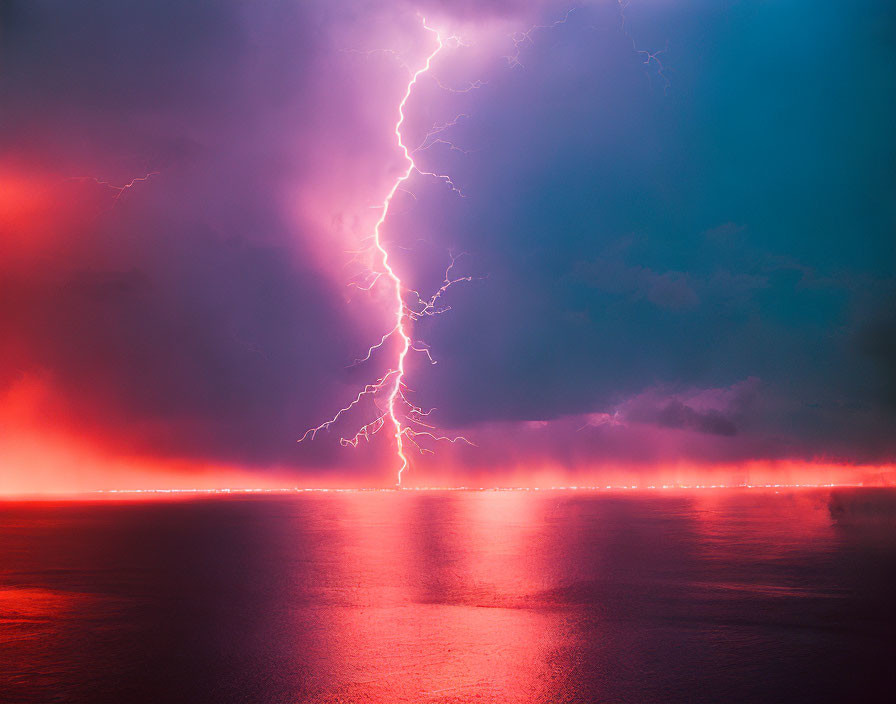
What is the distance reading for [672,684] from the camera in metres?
5.15

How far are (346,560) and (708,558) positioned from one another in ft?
21.2

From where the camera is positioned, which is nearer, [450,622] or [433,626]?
[433,626]

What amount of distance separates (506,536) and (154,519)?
14795 millimetres

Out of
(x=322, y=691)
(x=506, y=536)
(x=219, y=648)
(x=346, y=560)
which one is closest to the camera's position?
(x=322, y=691)

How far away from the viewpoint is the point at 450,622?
7.21 meters

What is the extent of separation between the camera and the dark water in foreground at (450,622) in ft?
16.8

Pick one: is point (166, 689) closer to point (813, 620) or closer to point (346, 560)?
point (813, 620)

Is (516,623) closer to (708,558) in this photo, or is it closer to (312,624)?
(312,624)

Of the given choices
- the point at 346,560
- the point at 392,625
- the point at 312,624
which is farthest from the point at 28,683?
the point at 346,560

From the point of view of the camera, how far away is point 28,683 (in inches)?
201

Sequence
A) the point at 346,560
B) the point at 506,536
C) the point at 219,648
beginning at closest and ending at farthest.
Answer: the point at 219,648 → the point at 346,560 → the point at 506,536

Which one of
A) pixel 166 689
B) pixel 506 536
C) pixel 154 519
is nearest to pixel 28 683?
pixel 166 689

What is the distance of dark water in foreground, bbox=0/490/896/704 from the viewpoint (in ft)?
16.8

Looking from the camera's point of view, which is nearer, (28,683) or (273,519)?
(28,683)
